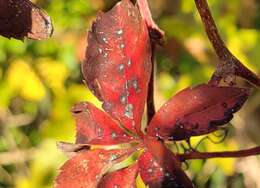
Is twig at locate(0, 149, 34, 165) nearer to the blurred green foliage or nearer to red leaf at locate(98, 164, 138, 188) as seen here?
the blurred green foliage

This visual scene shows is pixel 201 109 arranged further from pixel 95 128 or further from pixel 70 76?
pixel 70 76

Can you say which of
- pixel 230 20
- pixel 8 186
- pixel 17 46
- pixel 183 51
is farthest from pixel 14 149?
pixel 230 20

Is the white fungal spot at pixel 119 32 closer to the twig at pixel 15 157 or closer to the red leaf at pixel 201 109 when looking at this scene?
the red leaf at pixel 201 109

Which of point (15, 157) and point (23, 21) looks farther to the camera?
point (15, 157)

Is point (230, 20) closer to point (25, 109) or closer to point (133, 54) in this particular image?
point (25, 109)

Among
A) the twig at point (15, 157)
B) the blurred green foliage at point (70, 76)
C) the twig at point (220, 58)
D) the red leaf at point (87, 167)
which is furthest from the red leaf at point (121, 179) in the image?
the twig at point (15, 157)

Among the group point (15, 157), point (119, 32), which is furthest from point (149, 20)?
point (15, 157)
